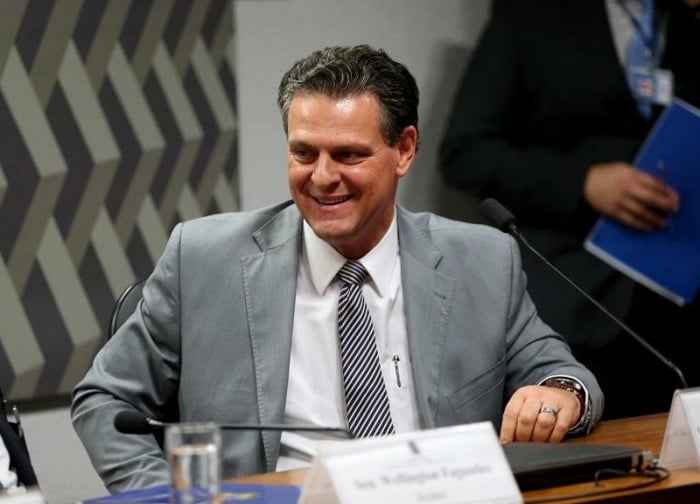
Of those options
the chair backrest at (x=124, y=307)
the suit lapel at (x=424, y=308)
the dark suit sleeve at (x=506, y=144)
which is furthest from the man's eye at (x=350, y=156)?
the dark suit sleeve at (x=506, y=144)

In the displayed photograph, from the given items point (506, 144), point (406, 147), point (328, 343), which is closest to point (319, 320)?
point (328, 343)

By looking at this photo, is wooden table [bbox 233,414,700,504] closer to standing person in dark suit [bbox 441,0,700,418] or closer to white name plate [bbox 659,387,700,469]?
white name plate [bbox 659,387,700,469]

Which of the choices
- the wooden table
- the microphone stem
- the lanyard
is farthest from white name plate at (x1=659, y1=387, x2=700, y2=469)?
the lanyard

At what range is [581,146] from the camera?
4.07m

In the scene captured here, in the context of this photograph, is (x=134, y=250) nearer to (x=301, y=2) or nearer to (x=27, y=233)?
(x=27, y=233)

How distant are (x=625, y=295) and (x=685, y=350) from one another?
0.92 feet

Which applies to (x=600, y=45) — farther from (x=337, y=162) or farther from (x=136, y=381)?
(x=136, y=381)

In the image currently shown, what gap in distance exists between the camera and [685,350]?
13.5 feet

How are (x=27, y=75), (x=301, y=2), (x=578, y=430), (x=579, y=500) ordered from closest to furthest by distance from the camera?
(x=579, y=500) < (x=578, y=430) < (x=27, y=75) < (x=301, y=2)

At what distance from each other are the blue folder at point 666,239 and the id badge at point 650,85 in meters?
0.15

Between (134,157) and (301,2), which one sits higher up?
(301,2)

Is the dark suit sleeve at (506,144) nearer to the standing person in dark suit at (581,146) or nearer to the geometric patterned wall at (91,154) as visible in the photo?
the standing person in dark suit at (581,146)

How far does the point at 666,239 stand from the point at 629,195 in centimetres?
20

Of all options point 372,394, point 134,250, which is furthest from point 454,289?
point 134,250
